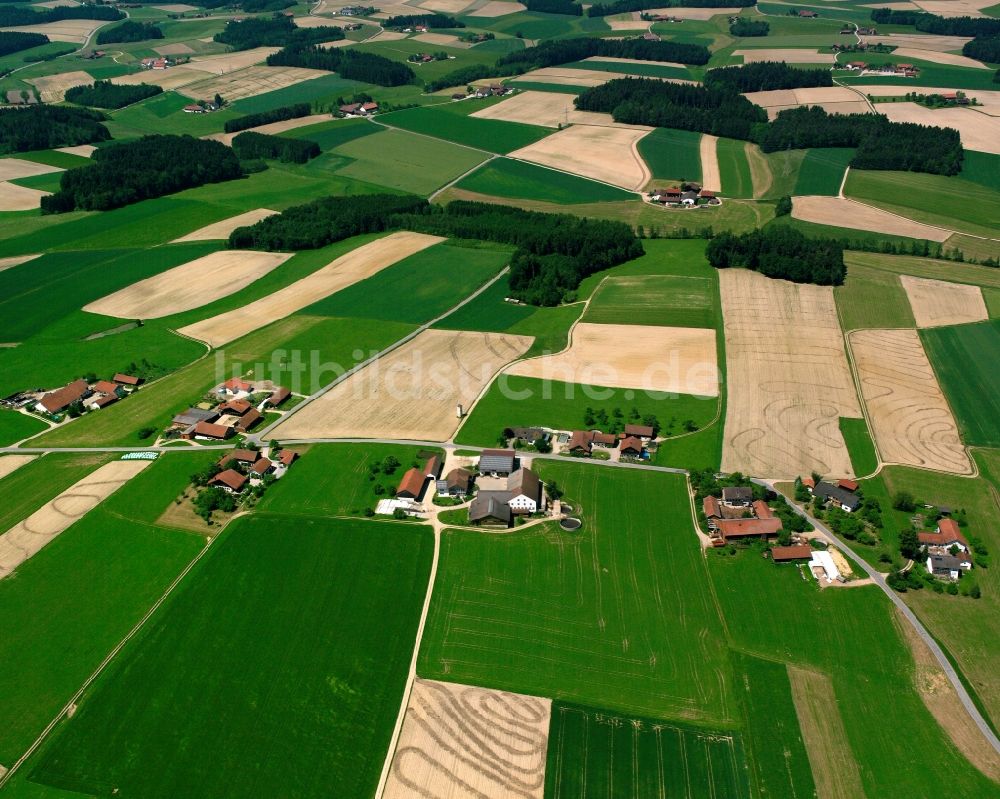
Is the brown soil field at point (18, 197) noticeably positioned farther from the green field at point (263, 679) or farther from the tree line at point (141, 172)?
the green field at point (263, 679)

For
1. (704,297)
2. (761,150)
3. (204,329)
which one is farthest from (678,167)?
Answer: (204,329)

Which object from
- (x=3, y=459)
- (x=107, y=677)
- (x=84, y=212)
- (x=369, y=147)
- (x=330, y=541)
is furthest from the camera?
(x=369, y=147)

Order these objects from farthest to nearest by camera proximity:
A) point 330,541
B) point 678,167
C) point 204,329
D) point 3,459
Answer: point 678,167, point 204,329, point 3,459, point 330,541

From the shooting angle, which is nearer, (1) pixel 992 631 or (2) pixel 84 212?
(1) pixel 992 631

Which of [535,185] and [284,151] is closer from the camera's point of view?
[535,185]

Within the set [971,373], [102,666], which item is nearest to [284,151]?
[102,666]

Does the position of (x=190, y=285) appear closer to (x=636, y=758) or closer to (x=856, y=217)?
(x=636, y=758)

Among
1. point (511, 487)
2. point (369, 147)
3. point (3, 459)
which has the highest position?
point (369, 147)

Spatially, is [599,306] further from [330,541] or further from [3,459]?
[3,459]
